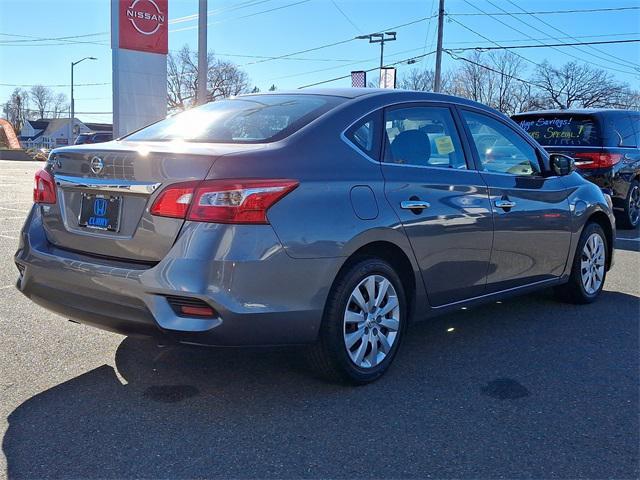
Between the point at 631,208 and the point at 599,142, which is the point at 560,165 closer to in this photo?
the point at 599,142

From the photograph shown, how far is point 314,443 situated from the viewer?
2.86 meters

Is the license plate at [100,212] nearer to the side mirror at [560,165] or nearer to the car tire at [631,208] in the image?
the side mirror at [560,165]

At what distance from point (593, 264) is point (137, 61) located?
1452 cm

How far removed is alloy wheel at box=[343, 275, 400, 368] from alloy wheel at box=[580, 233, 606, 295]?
8.09ft

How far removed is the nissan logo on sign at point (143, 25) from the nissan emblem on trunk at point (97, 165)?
14.7 meters

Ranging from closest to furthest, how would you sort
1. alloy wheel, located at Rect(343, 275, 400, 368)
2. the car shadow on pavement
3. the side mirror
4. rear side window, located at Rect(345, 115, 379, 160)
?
the car shadow on pavement, alloy wheel, located at Rect(343, 275, 400, 368), rear side window, located at Rect(345, 115, 379, 160), the side mirror

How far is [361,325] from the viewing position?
3.45m

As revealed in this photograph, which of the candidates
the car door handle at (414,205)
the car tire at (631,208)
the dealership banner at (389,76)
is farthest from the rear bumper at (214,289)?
the dealership banner at (389,76)

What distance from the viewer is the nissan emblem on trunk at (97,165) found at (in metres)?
3.23

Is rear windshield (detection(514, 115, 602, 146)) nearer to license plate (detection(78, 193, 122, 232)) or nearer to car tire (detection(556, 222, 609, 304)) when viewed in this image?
car tire (detection(556, 222, 609, 304))

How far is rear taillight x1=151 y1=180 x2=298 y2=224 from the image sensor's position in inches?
114

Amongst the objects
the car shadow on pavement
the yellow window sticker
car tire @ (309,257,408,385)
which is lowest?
the car shadow on pavement

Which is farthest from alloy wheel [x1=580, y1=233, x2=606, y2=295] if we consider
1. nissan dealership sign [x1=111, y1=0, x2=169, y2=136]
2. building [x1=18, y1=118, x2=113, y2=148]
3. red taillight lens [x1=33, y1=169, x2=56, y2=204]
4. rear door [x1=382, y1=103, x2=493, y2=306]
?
building [x1=18, y1=118, x2=113, y2=148]

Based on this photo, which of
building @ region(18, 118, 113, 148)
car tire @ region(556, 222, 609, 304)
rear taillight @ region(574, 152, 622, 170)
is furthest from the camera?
building @ region(18, 118, 113, 148)
